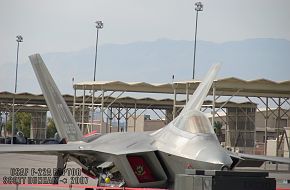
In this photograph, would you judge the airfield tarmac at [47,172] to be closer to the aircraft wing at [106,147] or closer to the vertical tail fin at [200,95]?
the aircraft wing at [106,147]

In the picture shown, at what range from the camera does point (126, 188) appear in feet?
51.2

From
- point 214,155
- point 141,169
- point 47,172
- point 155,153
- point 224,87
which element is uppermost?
point 224,87

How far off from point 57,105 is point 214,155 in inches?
321

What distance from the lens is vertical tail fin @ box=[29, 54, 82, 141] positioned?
69.1ft

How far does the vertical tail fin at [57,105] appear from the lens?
21.0 meters

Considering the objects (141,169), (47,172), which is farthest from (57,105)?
(47,172)

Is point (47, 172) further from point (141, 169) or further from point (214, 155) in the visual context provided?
point (214, 155)

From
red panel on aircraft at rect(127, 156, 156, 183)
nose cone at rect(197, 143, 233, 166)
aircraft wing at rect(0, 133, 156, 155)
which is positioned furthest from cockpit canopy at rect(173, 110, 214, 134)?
red panel on aircraft at rect(127, 156, 156, 183)

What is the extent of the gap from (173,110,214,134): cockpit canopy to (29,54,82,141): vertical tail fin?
5.94 metres

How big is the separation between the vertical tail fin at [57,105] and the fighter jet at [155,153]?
6.26ft

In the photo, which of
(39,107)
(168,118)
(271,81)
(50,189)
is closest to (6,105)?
(39,107)

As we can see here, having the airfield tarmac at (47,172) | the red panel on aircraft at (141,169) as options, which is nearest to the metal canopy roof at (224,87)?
the airfield tarmac at (47,172)

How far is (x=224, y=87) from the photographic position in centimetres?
3941

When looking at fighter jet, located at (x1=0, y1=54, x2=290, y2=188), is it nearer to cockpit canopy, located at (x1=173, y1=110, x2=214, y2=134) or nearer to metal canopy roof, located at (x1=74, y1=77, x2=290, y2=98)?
cockpit canopy, located at (x1=173, y1=110, x2=214, y2=134)
